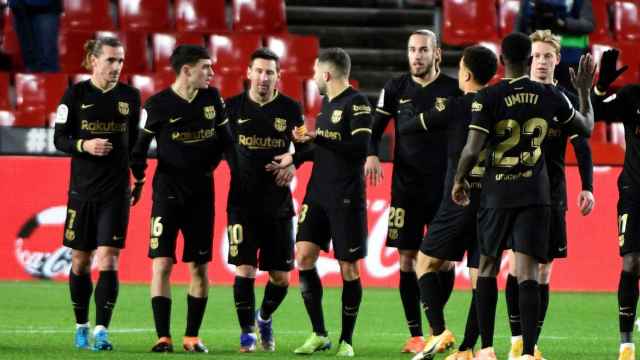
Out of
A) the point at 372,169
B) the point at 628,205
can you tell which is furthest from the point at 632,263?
the point at 372,169

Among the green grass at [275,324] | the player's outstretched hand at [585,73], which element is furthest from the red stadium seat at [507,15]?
the player's outstretched hand at [585,73]

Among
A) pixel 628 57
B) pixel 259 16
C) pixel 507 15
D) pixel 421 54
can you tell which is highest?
pixel 259 16

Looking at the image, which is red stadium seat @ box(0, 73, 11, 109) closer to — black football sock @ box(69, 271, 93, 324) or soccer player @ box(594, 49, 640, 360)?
black football sock @ box(69, 271, 93, 324)

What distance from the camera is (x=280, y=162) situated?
10.6 metres

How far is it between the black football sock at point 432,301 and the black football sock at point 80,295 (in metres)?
2.42

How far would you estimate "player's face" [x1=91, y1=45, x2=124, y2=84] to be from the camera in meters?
10.6

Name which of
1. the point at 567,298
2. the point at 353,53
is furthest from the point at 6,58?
the point at 567,298

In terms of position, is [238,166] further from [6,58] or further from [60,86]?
[6,58]

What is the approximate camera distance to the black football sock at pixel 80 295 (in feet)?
34.7

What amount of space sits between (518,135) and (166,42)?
10.1 metres

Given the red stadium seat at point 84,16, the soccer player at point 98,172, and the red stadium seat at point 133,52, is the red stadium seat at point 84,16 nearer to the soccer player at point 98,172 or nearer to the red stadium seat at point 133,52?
the red stadium seat at point 133,52

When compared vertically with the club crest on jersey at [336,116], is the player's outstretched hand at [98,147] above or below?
below

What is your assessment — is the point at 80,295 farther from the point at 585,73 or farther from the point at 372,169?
the point at 585,73

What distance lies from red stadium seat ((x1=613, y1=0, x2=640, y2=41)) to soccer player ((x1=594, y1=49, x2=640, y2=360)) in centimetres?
1002
